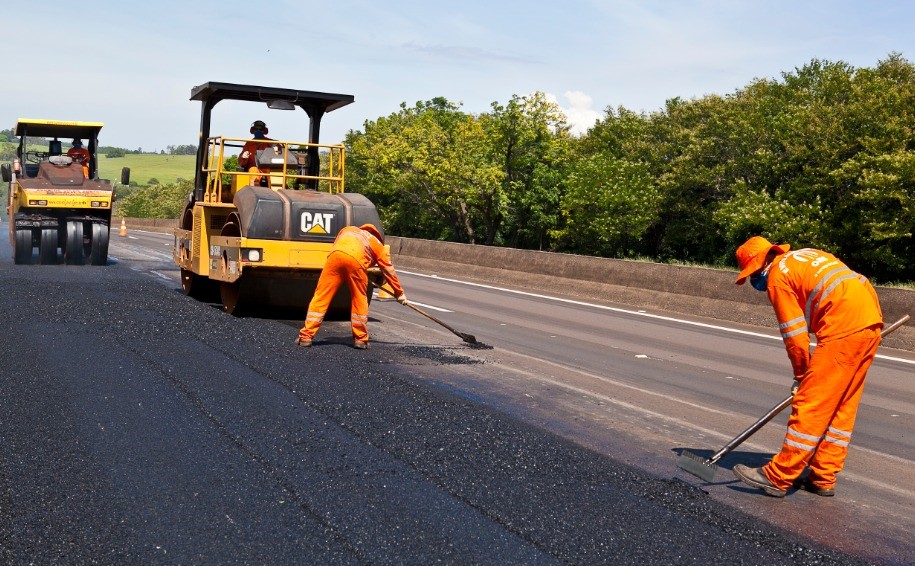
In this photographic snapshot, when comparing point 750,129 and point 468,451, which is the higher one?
point 750,129

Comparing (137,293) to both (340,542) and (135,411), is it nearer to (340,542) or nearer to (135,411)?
(135,411)

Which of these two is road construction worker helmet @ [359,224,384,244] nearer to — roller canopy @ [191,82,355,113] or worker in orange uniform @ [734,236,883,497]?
roller canopy @ [191,82,355,113]

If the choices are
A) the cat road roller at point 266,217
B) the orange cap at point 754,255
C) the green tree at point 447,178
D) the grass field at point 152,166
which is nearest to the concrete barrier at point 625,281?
the cat road roller at point 266,217

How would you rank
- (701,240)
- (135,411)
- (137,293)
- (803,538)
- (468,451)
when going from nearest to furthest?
(803,538) → (468,451) → (135,411) → (137,293) → (701,240)

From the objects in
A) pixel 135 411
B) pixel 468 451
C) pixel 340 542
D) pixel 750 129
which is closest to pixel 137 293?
pixel 135 411

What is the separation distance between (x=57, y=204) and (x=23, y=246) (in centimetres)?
112

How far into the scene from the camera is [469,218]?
50.7 metres

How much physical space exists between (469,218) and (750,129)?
1756 cm

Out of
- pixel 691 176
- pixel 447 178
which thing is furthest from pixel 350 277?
pixel 447 178

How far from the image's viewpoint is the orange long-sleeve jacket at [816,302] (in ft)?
18.3

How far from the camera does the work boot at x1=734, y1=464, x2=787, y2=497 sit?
566 centimetres

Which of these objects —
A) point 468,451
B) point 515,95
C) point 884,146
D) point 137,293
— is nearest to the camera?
point 468,451

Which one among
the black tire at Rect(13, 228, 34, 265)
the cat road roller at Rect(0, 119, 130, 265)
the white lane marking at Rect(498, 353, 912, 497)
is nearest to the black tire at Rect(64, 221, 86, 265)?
the cat road roller at Rect(0, 119, 130, 265)

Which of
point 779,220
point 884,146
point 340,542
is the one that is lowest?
point 340,542
